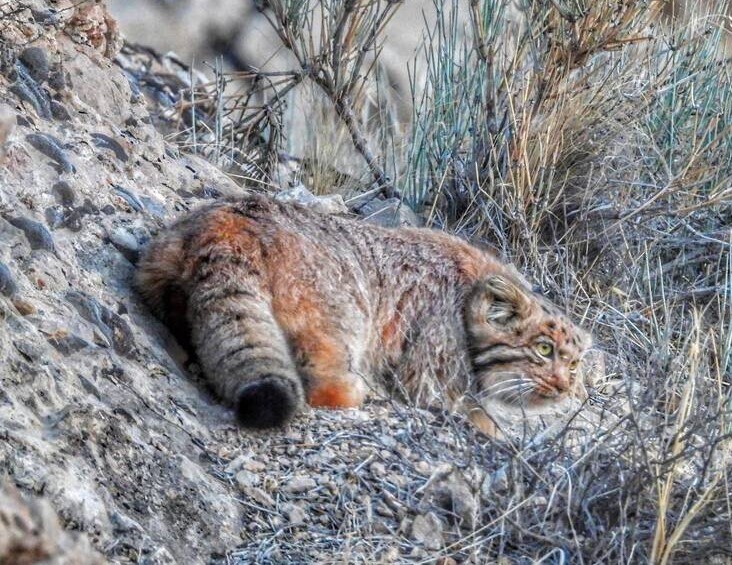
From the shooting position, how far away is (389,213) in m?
6.94

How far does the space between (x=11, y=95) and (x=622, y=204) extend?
11.4 feet

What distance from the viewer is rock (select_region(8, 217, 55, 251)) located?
4.44 meters

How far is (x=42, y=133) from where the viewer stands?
512 cm

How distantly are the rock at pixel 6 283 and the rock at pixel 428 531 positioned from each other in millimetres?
1590

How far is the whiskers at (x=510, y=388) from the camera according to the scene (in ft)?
17.1

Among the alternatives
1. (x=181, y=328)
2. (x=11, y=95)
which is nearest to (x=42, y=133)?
(x=11, y=95)

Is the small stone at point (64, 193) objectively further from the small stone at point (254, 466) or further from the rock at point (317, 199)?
the rock at point (317, 199)

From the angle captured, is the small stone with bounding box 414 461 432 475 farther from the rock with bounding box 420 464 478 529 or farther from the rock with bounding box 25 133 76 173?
the rock with bounding box 25 133 76 173

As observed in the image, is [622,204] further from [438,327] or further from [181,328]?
[181,328]

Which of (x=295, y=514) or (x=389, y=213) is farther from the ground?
(x=389, y=213)

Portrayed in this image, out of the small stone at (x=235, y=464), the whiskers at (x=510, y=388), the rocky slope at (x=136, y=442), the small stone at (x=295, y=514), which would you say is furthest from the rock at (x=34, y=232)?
the whiskers at (x=510, y=388)

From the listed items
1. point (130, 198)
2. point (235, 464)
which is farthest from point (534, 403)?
point (130, 198)

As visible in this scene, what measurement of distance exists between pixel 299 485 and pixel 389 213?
10.6ft

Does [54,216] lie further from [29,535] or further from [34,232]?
[29,535]
